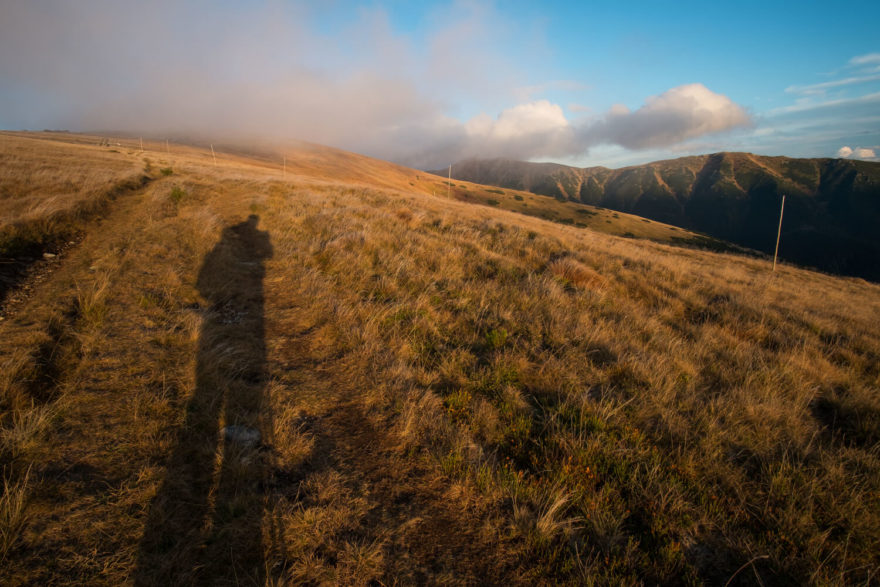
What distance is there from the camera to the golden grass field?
231 centimetres

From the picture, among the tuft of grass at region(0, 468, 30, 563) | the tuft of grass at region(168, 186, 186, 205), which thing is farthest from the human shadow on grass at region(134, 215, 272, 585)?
the tuft of grass at region(168, 186, 186, 205)

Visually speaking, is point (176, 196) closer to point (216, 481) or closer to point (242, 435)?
point (242, 435)

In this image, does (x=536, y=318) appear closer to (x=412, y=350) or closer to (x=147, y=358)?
(x=412, y=350)

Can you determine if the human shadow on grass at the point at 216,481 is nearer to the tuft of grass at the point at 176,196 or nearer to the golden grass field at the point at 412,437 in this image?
the golden grass field at the point at 412,437

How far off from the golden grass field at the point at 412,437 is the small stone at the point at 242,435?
4 centimetres

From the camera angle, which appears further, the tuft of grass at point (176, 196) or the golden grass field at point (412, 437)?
→ the tuft of grass at point (176, 196)

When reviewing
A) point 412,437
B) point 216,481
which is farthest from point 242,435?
point 412,437

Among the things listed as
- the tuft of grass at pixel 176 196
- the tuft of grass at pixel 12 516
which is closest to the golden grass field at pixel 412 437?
the tuft of grass at pixel 12 516

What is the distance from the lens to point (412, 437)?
334 cm

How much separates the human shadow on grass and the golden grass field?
18 millimetres

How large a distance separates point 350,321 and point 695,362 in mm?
5505

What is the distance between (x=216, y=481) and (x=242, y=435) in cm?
51

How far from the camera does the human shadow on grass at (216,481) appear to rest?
216cm

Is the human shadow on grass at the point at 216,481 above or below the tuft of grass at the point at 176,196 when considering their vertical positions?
below
